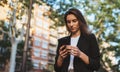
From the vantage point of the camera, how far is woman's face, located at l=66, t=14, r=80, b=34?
338 cm

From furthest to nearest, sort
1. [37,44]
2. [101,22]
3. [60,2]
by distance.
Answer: [37,44] < [101,22] < [60,2]

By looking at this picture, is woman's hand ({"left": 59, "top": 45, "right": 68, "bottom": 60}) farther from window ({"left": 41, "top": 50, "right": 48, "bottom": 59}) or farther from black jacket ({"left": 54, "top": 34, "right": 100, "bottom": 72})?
window ({"left": 41, "top": 50, "right": 48, "bottom": 59})

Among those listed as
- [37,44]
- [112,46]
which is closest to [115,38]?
[112,46]

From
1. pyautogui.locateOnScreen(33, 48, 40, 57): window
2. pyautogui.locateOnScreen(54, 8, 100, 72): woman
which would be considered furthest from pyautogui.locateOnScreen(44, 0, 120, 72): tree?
pyautogui.locateOnScreen(33, 48, 40, 57): window

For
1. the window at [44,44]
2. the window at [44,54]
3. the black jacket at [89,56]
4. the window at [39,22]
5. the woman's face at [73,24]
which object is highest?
the window at [39,22]

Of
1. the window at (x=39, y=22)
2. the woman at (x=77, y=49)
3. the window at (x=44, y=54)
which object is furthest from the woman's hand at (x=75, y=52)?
the window at (x=44, y=54)

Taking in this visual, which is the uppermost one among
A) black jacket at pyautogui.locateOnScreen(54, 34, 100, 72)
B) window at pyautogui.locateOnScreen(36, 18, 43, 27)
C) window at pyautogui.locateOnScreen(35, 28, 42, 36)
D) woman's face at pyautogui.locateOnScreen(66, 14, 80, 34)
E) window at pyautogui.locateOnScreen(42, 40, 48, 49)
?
window at pyautogui.locateOnScreen(36, 18, 43, 27)

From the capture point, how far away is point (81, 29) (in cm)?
340

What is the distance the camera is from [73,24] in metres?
3.38

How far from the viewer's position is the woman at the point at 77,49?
3.22 metres

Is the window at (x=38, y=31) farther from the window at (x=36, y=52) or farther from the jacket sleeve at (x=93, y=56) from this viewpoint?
the jacket sleeve at (x=93, y=56)

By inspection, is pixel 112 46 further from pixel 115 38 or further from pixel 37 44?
pixel 37 44

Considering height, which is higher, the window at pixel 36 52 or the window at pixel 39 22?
the window at pixel 39 22

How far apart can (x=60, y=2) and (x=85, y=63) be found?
25.5 meters
